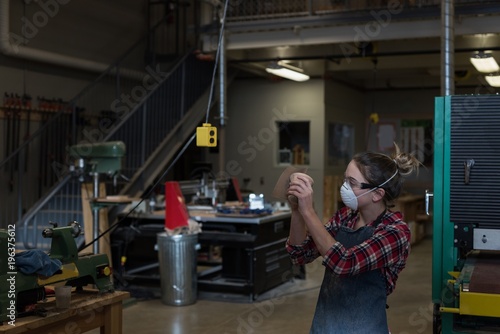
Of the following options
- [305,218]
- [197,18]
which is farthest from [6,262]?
[197,18]

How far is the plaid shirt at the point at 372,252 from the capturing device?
2.06 metres

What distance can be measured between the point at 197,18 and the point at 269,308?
5418mm

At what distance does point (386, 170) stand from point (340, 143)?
9.88 metres

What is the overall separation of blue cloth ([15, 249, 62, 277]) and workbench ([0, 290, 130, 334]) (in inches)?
7.2

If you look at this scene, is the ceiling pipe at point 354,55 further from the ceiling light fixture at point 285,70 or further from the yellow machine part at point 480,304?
the yellow machine part at point 480,304

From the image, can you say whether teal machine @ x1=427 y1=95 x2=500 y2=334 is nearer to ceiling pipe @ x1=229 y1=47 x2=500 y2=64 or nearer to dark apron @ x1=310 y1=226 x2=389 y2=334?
dark apron @ x1=310 y1=226 x2=389 y2=334

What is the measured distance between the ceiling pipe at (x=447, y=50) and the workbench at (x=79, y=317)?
4643 mm

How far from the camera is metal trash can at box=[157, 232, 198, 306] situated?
6227mm

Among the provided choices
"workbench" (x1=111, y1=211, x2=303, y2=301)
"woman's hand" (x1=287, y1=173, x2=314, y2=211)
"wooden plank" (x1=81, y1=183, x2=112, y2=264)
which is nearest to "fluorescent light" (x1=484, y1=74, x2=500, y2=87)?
"workbench" (x1=111, y1=211, x2=303, y2=301)

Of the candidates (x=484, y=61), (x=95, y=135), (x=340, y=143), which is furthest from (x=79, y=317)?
(x=340, y=143)

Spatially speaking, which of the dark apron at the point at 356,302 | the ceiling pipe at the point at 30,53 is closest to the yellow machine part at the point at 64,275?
the dark apron at the point at 356,302

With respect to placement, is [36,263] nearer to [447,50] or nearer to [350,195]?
[350,195]

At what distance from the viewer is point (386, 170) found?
7.50 feet

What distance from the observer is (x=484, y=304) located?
2494 millimetres
